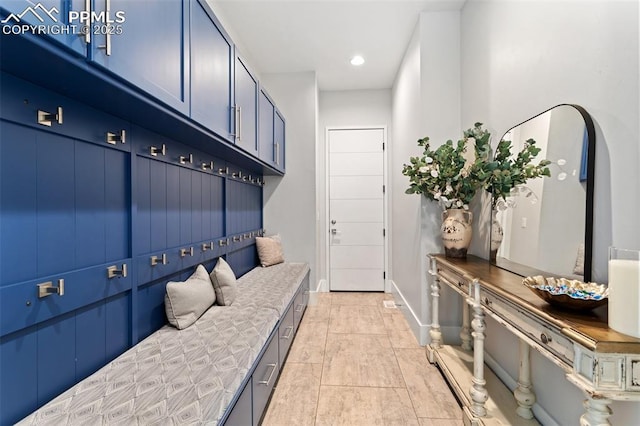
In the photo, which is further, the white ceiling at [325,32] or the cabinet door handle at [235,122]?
the white ceiling at [325,32]

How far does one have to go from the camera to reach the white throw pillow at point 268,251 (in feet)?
11.3

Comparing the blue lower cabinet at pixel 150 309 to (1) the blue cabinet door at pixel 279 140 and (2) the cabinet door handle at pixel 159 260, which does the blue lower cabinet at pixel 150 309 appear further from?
(1) the blue cabinet door at pixel 279 140

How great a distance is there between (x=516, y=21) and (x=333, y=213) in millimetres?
3129

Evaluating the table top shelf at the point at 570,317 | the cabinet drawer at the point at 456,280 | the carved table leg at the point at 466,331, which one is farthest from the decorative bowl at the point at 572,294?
the carved table leg at the point at 466,331

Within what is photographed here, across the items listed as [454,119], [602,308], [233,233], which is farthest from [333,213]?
[602,308]

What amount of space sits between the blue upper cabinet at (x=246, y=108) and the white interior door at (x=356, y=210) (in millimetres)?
2083

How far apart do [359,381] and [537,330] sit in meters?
1.37

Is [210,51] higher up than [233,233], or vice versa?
[210,51]

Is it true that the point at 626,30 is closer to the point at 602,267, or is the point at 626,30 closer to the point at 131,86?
the point at 602,267

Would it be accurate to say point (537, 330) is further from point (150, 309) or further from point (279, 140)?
point (279, 140)

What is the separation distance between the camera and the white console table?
832mm

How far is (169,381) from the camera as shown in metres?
1.12

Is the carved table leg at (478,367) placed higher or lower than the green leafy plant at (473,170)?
lower

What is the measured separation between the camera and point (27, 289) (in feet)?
3.15
